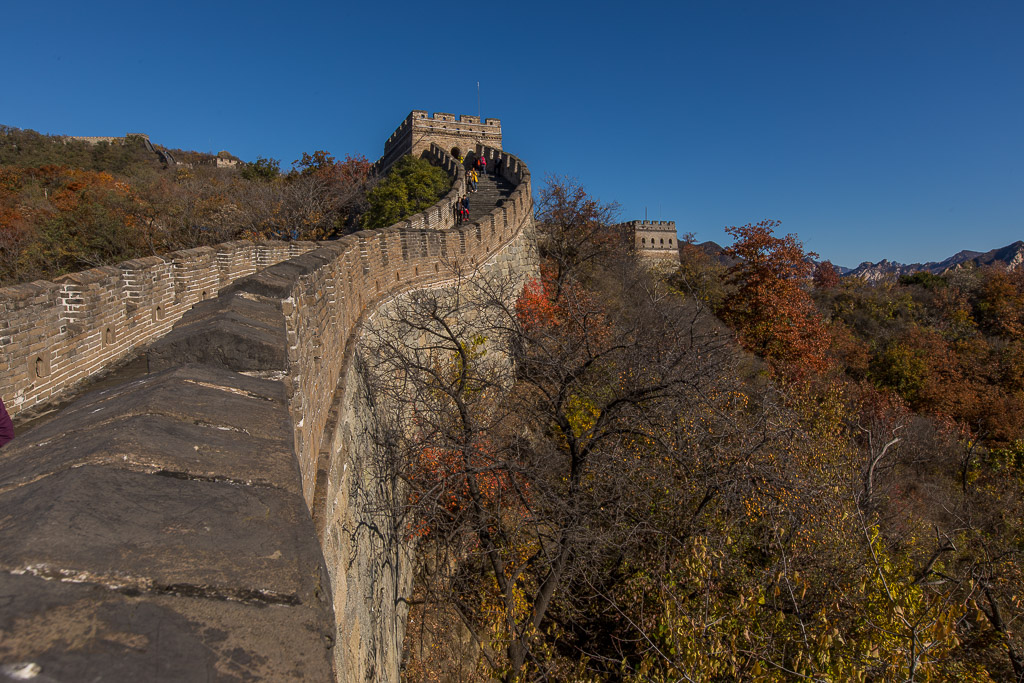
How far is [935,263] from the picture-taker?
4225 inches

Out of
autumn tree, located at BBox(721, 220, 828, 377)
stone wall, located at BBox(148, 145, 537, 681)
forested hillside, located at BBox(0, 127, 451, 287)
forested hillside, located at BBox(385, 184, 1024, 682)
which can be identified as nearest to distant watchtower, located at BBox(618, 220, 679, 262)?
autumn tree, located at BBox(721, 220, 828, 377)

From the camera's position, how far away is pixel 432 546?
8.63 meters

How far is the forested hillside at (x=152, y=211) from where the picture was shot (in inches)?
546

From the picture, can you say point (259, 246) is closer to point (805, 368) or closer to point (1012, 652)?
point (1012, 652)

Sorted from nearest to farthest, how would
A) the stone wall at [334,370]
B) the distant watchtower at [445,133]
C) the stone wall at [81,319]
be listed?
the stone wall at [334,370] < the stone wall at [81,319] < the distant watchtower at [445,133]

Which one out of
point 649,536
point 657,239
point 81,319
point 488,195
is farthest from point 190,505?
point 657,239

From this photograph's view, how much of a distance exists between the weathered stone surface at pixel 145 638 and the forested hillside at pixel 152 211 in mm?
15062

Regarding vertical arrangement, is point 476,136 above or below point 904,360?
above

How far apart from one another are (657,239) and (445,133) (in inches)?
744

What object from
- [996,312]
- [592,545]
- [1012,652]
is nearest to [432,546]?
[592,545]

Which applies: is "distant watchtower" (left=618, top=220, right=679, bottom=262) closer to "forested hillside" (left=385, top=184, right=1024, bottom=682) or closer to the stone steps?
the stone steps

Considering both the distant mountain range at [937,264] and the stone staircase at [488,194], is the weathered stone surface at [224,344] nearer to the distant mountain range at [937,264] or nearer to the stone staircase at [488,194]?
the stone staircase at [488,194]

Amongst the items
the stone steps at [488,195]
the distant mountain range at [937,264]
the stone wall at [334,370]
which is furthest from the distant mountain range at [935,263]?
the stone wall at [334,370]

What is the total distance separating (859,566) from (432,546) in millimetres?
6384
